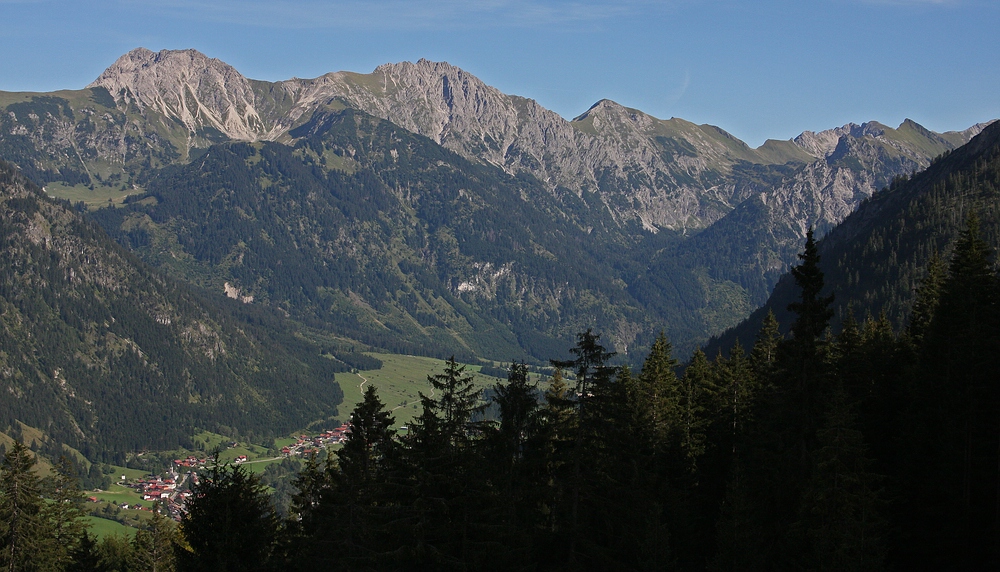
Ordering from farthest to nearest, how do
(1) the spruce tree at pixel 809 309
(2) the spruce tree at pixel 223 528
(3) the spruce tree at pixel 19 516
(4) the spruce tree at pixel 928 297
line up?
(4) the spruce tree at pixel 928 297, (3) the spruce tree at pixel 19 516, (1) the spruce tree at pixel 809 309, (2) the spruce tree at pixel 223 528

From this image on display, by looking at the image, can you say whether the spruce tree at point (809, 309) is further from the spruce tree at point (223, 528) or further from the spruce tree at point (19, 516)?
the spruce tree at point (19, 516)

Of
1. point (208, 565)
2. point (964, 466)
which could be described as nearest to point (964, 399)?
point (964, 466)

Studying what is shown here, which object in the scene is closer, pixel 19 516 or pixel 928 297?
pixel 19 516

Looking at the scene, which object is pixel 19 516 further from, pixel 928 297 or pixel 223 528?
pixel 928 297

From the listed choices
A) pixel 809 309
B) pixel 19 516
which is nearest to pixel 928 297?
pixel 809 309

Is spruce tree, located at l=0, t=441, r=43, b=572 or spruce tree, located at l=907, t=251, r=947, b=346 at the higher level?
spruce tree, located at l=907, t=251, r=947, b=346

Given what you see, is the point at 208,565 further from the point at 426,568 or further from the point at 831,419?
the point at 831,419

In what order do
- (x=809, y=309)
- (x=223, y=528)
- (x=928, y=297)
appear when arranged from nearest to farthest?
(x=223, y=528) < (x=809, y=309) < (x=928, y=297)

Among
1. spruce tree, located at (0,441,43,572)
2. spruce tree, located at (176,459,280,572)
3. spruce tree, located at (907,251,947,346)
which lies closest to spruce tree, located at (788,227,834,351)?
spruce tree, located at (907,251,947,346)

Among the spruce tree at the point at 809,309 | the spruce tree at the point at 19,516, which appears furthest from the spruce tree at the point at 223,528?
the spruce tree at the point at 809,309

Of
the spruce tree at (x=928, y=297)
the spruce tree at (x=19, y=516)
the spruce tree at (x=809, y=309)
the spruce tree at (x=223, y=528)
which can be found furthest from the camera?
the spruce tree at (x=928, y=297)

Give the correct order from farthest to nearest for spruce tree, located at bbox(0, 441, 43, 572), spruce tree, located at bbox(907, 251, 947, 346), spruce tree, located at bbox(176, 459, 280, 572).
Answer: spruce tree, located at bbox(907, 251, 947, 346)
spruce tree, located at bbox(0, 441, 43, 572)
spruce tree, located at bbox(176, 459, 280, 572)

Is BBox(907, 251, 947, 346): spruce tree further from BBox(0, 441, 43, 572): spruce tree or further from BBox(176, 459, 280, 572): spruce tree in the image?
BBox(0, 441, 43, 572): spruce tree

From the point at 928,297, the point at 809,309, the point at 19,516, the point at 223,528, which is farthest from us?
the point at 928,297
